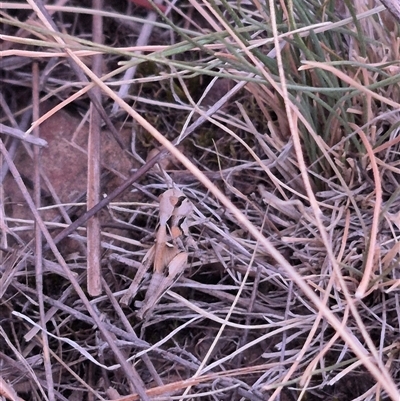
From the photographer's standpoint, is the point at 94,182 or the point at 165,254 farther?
the point at 94,182

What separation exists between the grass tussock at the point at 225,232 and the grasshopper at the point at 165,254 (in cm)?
1

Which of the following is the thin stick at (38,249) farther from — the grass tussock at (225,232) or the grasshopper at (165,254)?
the grasshopper at (165,254)

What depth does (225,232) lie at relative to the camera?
0.92 m

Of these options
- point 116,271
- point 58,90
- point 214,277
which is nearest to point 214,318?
point 214,277

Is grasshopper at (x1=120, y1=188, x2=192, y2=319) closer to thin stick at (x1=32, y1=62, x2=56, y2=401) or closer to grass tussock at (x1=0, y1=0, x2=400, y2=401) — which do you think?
grass tussock at (x1=0, y1=0, x2=400, y2=401)

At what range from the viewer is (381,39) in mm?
917

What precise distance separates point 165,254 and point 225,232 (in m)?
0.11

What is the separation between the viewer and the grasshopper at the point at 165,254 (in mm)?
862

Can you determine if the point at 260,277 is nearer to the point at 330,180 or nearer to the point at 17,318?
the point at 330,180

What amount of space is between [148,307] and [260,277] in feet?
0.63

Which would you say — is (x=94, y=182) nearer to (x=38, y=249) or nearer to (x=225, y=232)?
(x=38, y=249)

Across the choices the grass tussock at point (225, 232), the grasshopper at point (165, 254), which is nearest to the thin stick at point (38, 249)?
the grass tussock at point (225, 232)

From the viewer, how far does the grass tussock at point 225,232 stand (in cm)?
84

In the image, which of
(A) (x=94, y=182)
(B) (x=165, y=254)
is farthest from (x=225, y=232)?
(A) (x=94, y=182)
